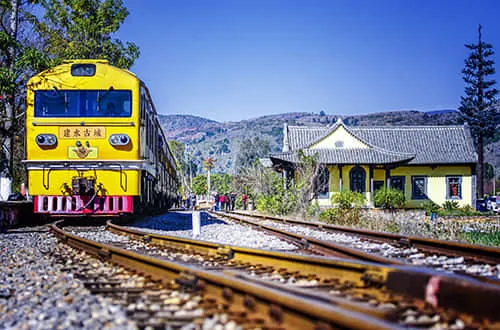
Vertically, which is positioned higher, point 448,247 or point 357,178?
point 357,178

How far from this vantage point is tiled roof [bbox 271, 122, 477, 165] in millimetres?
33844

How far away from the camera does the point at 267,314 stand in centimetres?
349

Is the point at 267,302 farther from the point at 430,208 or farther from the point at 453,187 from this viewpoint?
the point at 453,187

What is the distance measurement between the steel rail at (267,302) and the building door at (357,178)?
98.9 ft

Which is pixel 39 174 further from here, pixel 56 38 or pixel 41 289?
pixel 56 38

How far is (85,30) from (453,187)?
24.7 m

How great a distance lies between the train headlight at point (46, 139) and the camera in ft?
38.9

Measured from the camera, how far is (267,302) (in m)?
3.59

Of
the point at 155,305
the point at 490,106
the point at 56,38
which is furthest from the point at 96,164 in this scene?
the point at 490,106

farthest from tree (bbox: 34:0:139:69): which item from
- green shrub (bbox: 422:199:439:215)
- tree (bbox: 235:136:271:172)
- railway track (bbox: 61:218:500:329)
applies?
tree (bbox: 235:136:271:172)

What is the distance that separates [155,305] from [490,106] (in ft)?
187

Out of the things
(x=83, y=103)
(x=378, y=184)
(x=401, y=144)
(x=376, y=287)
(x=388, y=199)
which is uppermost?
(x=401, y=144)

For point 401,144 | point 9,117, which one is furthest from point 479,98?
point 9,117

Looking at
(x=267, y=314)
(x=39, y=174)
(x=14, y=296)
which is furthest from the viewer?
(x=39, y=174)
